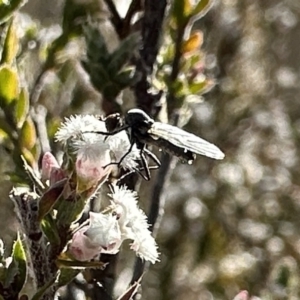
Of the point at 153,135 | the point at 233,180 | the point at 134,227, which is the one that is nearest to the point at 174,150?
the point at 153,135

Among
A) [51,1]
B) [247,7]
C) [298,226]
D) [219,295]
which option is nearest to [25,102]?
[219,295]

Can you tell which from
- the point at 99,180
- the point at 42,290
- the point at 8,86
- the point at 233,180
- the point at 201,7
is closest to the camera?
the point at 42,290

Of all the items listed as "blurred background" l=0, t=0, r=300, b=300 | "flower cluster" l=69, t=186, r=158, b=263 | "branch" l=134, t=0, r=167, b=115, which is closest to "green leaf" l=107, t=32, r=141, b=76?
"branch" l=134, t=0, r=167, b=115

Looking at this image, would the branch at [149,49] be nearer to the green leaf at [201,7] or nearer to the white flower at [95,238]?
the green leaf at [201,7]

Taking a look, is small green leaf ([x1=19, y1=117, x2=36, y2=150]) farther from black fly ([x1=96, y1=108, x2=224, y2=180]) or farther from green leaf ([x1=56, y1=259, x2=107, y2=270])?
green leaf ([x1=56, y1=259, x2=107, y2=270])

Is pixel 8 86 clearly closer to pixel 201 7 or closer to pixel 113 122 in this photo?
pixel 113 122

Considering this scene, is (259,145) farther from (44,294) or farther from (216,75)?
(44,294)
